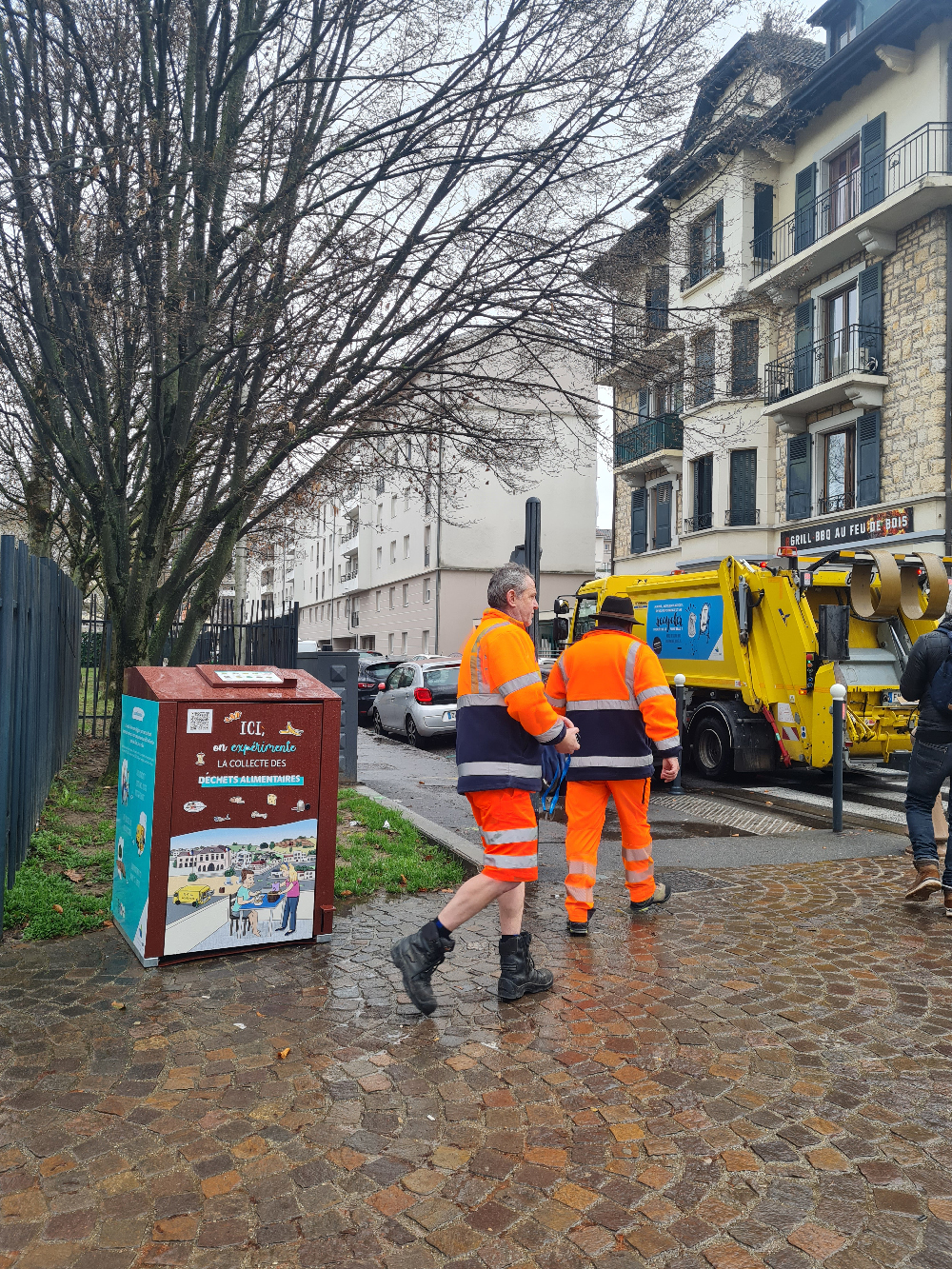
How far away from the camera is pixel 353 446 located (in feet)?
33.6

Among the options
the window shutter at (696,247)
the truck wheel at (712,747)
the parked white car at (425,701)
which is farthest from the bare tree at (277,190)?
the parked white car at (425,701)

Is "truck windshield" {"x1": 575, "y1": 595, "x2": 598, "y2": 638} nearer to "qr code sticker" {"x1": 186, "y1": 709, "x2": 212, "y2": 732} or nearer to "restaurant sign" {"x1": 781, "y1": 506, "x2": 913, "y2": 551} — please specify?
"restaurant sign" {"x1": 781, "y1": 506, "x2": 913, "y2": 551}

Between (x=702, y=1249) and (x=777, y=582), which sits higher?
(x=777, y=582)

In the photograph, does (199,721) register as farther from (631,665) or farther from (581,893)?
(631,665)

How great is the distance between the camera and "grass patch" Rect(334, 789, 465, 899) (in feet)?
19.5

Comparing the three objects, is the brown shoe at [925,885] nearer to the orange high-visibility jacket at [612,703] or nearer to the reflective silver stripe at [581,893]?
the orange high-visibility jacket at [612,703]

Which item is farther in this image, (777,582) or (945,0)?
(945,0)

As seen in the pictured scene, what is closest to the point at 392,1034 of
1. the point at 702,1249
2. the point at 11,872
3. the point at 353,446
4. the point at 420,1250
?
the point at 420,1250

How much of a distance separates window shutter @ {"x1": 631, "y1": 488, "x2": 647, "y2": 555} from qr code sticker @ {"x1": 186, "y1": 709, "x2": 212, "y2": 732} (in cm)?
2696

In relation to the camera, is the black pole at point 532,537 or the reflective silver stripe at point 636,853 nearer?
the reflective silver stripe at point 636,853

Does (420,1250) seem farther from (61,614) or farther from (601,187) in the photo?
(61,614)

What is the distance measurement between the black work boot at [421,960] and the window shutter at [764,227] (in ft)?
79.1

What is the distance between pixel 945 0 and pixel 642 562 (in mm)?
15675

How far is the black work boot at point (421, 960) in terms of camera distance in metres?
3.92
